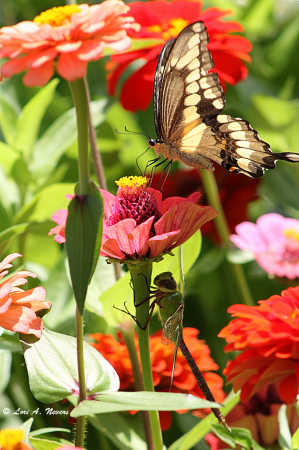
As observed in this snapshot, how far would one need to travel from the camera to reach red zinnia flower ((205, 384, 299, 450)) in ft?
1.28

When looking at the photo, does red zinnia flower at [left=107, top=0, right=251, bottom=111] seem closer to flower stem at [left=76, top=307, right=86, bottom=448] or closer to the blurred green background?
the blurred green background

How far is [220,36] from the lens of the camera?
0.54m

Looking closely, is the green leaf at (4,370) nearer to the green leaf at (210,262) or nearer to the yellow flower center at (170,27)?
the green leaf at (210,262)

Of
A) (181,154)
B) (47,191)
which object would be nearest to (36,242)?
(47,191)

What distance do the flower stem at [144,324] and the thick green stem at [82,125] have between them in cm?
7

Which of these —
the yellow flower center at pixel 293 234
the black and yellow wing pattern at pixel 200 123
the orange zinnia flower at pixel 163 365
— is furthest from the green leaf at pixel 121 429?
the yellow flower center at pixel 293 234

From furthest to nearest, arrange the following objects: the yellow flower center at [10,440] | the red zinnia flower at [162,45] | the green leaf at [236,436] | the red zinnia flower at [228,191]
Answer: the red zinnia flower at [228,191]
the red zinnia flower at [162,45]
the green leaf at [236,436]
the yellow flower center at [10,440]

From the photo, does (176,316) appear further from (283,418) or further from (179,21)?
(179,21)

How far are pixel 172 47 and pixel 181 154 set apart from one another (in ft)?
0.37

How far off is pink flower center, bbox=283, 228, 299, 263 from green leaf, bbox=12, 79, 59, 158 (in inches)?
13.2

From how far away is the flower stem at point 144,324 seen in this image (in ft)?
0.94

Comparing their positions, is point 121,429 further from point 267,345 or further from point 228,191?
point 228,191

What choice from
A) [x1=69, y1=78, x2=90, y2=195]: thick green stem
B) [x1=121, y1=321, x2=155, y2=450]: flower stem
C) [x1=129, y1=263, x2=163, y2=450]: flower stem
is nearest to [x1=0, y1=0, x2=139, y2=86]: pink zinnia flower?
[x1=69, y1=78, x2=90, y2=195]: thick green stem

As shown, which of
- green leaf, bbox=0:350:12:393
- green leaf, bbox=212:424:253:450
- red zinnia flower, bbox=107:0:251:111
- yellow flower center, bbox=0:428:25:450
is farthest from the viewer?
red zinnia flower, bbox=107:0:251:111
